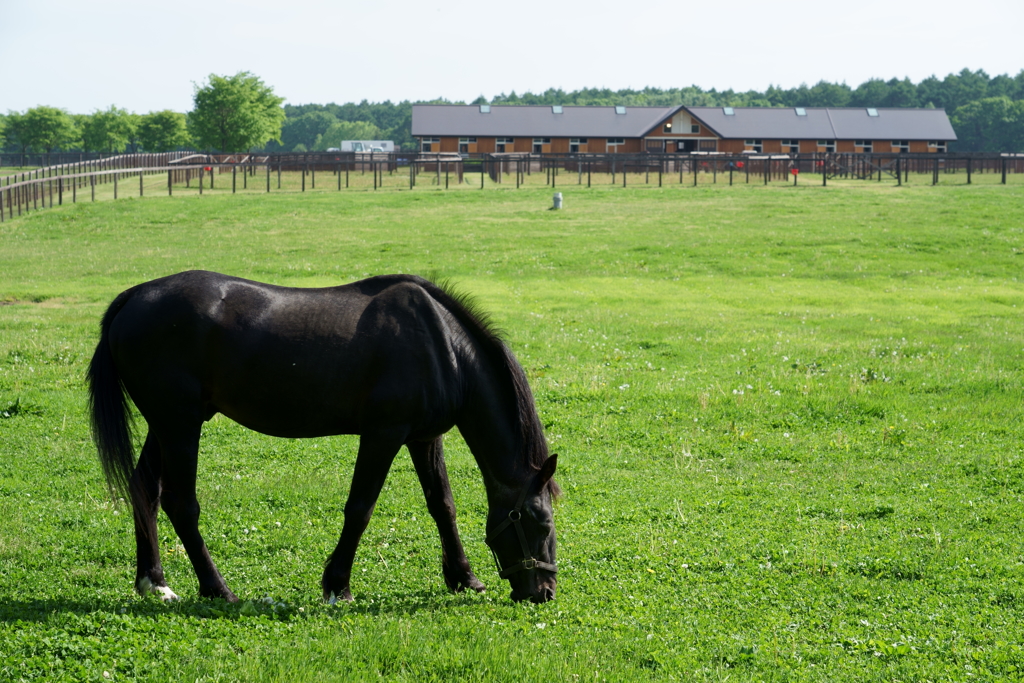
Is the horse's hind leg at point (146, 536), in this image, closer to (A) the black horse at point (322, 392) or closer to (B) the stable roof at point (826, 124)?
(A) the black horse at point (322, 392)

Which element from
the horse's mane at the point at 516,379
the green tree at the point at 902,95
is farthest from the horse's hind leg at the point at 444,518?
the green tree at the point at 902,95

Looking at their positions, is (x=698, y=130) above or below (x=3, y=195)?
above

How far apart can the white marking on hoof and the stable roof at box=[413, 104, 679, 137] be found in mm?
85628

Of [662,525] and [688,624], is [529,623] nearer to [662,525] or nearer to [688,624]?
[688,624]

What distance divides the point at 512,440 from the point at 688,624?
1711 millimetres

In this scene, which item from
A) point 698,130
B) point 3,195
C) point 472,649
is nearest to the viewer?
point 472,649

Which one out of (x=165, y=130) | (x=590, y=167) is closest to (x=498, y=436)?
(x=590, y=167)

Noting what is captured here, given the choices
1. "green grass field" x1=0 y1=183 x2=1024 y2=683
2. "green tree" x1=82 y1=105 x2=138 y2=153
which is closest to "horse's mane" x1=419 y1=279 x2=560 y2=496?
"green grass field" x1=0 y1=183 x2=1024 y2=683

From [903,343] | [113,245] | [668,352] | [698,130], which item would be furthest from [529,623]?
[698,130]

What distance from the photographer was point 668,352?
14844 millimetres

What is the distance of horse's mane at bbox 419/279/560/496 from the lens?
6.06 metres

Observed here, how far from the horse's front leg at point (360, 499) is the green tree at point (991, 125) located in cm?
14226

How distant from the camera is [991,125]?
129625 mm

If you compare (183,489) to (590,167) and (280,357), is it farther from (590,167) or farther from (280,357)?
(590,167)
